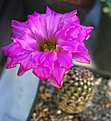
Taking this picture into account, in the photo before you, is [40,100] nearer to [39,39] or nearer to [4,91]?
[4,91]

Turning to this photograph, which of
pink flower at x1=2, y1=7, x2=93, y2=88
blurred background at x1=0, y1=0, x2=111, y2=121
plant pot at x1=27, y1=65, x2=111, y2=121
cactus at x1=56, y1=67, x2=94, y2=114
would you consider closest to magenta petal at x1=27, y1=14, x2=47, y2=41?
pink flower at x1=2, y1=7, x2=93, y2=88

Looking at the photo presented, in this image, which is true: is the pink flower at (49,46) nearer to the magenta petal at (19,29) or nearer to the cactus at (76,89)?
the magenta petal at (19,29)

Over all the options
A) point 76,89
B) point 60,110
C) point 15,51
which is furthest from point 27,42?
point 60,110

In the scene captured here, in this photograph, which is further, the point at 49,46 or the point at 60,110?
the point at 60,110

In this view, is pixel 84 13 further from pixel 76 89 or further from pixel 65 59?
pixel 65 59

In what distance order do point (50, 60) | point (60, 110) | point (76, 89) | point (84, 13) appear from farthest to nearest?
point (84, 13)
point (60, 110)
point (76, 89)
point (50, 60)

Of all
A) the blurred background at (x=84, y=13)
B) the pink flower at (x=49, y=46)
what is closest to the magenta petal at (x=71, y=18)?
the pink flower at (x=49, y=46)
